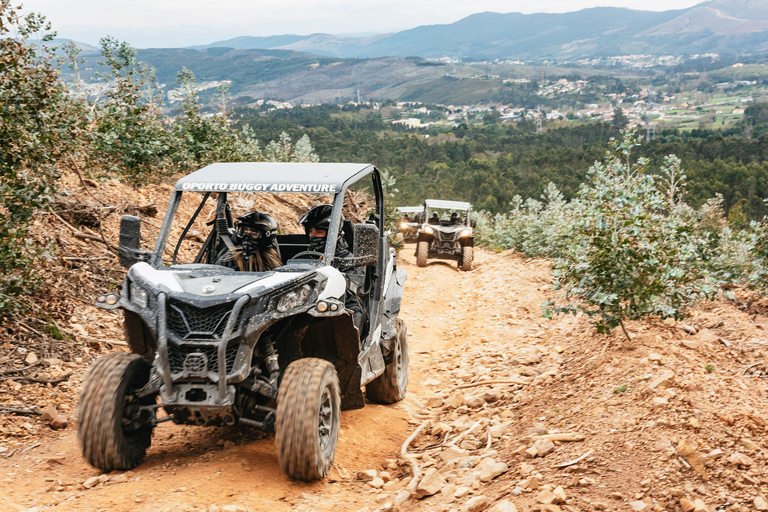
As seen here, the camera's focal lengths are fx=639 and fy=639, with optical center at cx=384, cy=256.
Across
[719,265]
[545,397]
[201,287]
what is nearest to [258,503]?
[201,287]

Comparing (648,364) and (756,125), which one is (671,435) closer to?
(648,364)

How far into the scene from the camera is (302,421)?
387 cm

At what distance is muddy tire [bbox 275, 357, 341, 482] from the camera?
388 centimetres

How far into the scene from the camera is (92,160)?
11.9 meters

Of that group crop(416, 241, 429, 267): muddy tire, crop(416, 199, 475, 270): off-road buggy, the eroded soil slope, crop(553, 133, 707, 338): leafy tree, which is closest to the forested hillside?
crop(416, 199, 475, 270): off-road buggy

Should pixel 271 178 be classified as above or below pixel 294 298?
above

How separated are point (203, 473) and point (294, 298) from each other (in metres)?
1.30

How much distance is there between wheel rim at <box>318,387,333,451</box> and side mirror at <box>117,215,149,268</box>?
5.56 ft

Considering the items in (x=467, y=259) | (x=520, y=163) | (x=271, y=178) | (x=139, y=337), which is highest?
(x=271, y=178)

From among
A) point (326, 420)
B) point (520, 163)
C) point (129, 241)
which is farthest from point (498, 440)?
point (520, 163)

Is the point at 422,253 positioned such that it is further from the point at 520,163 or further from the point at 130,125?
the point at 520,163

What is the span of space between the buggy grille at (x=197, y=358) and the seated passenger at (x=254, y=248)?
151 centimetres

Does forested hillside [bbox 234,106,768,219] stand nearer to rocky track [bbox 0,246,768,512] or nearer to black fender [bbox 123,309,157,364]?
rocky track [bbox 0,246,768,512]

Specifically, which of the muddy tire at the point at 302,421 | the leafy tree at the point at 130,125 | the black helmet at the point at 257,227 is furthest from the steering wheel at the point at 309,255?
the leafy tree at the point at 130,125
